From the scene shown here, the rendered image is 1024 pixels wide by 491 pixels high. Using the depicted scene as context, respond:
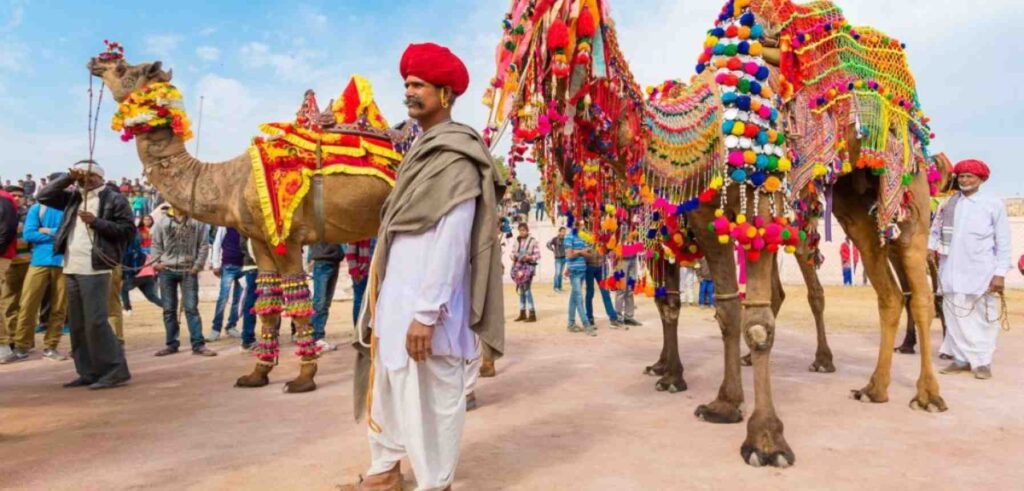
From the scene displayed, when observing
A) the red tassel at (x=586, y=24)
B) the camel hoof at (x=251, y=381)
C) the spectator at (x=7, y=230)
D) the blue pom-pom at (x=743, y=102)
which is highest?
the red tassel at (x=586, y=24)

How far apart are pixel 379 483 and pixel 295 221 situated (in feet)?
10.6

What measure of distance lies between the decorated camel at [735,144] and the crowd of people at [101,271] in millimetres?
3873

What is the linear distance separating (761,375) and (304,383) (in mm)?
3743

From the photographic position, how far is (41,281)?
7168 mm

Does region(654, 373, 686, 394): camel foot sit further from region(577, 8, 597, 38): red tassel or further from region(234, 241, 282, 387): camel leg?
region(234, 241, 282, 387): camel leg

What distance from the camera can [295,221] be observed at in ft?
18.4

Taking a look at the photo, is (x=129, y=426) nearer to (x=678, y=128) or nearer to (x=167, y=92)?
(x=167, y=92)

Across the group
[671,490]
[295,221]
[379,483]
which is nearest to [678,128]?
[671,490]

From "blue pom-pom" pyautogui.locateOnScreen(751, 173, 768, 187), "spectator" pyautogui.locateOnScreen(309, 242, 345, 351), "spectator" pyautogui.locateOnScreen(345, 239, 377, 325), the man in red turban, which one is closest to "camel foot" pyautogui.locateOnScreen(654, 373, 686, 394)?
"blue pom-pom" pyautogui.locateOnScreen(751, 173, 768, 187)

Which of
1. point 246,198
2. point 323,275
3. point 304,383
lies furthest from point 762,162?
point 323,275

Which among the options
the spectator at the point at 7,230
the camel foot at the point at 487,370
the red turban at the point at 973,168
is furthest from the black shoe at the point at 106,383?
the red turban at the point at 973,168

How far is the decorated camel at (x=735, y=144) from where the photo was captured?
3.65 meters

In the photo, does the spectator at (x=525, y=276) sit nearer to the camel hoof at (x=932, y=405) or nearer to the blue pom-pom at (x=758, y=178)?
the camel hoof at (x=932, y=405)

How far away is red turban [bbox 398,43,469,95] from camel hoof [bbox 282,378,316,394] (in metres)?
3.48
